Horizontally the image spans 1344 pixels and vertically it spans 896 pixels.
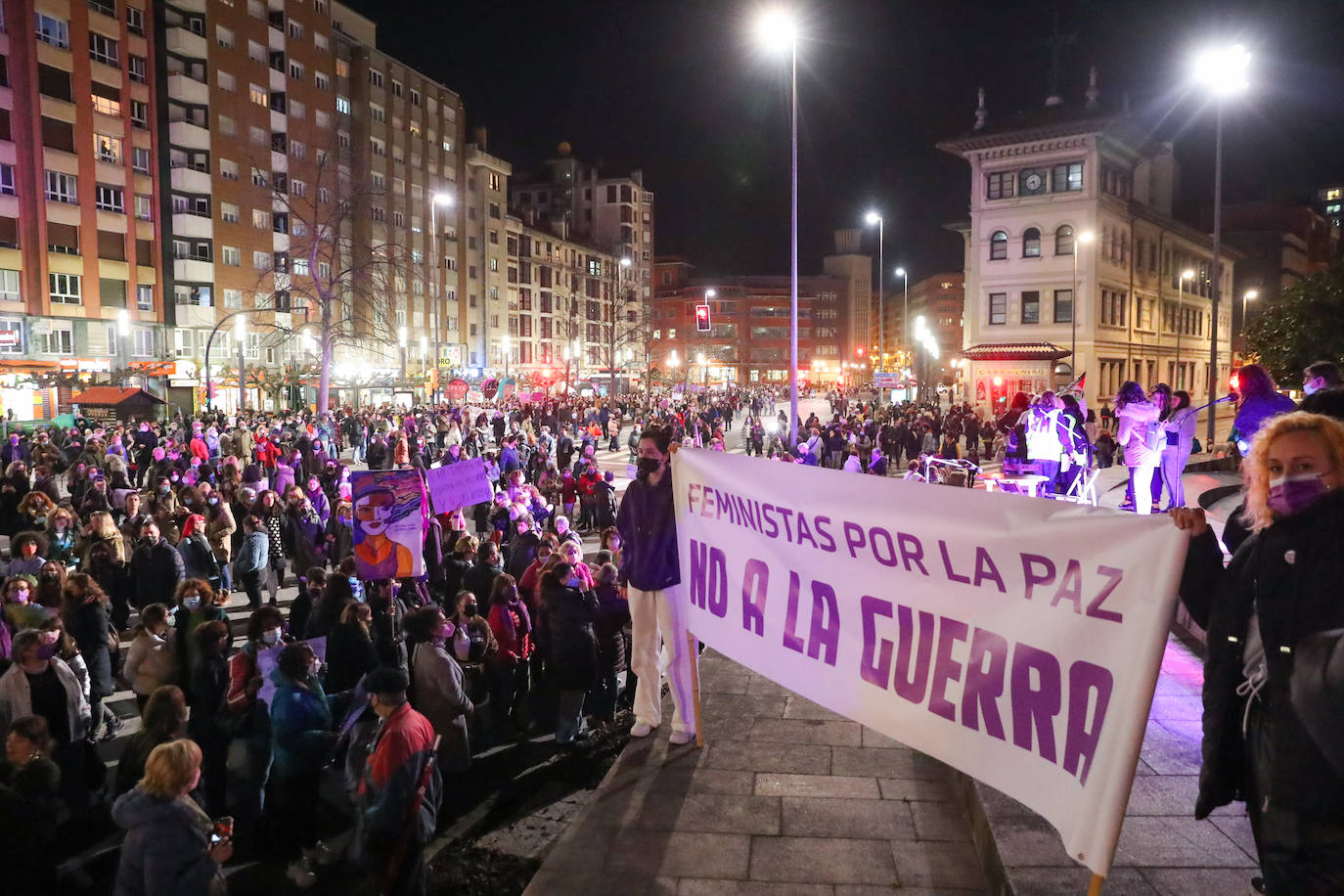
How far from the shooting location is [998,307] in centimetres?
4681

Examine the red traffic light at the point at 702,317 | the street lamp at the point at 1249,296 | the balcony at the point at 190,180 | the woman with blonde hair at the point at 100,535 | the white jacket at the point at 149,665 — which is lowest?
the white jacket at the point at 149,665

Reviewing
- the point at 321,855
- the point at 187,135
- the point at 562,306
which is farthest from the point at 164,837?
the point at 562,306

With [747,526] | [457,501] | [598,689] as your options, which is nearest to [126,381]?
[457,501]

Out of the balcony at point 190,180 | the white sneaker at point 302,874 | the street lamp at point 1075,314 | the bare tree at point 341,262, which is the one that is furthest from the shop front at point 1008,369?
the balcony at point 190,180

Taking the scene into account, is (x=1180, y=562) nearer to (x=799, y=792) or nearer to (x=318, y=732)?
(x=799, y=792)

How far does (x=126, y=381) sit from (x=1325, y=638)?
49.6m

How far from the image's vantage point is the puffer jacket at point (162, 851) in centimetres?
376

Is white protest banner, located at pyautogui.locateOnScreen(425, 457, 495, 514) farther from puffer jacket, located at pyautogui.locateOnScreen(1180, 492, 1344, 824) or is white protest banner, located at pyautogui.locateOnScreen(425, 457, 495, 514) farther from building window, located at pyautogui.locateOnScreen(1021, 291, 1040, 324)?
building window, located at pyautogui.locateOnScreen(1021, 291, 1040, 324)

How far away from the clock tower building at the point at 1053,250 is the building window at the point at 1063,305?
0.16 feet

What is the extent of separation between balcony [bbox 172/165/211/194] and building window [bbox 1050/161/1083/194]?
47540mm

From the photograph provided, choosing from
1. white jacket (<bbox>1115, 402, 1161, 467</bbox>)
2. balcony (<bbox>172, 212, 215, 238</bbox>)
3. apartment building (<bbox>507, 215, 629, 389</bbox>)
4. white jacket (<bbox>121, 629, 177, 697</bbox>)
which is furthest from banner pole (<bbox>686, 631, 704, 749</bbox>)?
apartment building (<bbox>507, 215, 629, 389</bbox>)

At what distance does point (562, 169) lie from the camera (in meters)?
107

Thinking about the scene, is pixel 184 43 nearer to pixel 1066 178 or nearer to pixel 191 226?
pixel 191 226

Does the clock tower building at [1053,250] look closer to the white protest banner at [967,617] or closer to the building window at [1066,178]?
the building window at [1066,178]
